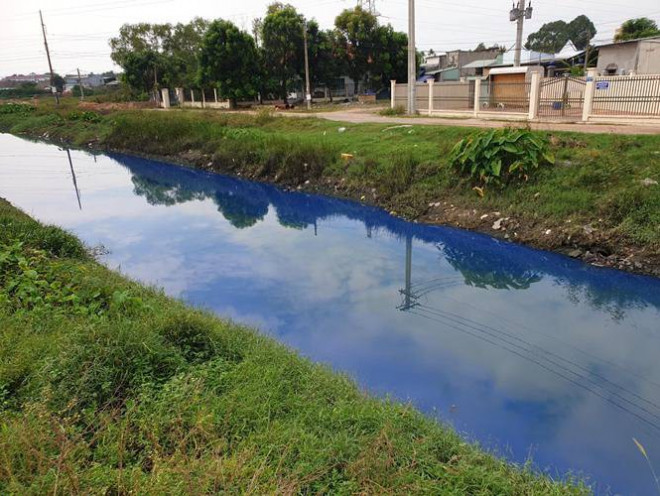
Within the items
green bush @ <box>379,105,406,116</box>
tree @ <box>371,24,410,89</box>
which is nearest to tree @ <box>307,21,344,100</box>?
tree @ <box>371,24,410,89</box>

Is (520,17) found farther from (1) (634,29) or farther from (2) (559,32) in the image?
(2) (559,32)

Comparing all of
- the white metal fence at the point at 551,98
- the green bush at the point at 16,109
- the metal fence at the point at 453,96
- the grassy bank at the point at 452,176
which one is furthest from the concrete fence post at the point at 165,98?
the metal fence at the point at 453,96

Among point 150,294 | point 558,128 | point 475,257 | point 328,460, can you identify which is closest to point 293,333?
point 150,294

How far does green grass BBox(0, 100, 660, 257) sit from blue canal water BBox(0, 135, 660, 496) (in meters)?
0.77

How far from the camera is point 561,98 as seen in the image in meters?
15.5

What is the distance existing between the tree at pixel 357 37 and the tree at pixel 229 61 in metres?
5.94

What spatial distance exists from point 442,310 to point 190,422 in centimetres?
453

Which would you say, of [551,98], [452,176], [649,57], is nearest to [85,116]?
[551,98]

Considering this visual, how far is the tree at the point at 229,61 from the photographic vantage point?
1179 inches

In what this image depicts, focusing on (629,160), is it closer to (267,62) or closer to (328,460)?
(328,460)

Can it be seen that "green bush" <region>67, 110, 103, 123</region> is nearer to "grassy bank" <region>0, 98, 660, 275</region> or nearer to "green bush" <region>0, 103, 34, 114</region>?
"green bush" <region>0, 103, 34, 114</region>

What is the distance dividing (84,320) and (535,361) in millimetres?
4749

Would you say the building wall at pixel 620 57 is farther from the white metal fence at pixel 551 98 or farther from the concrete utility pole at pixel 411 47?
the concrete utility pole at pixel 411 47

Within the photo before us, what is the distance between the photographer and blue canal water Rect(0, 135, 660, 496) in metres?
4.66
